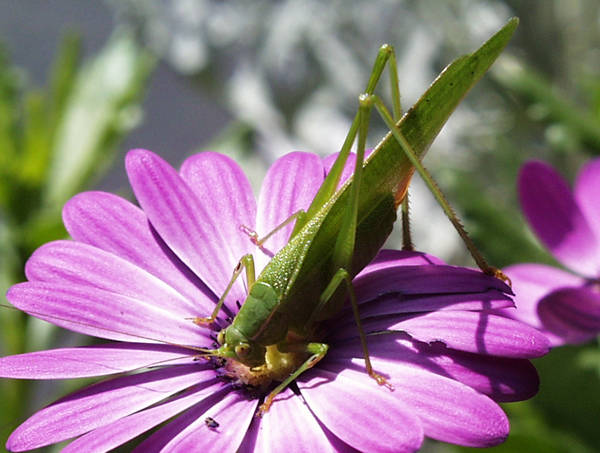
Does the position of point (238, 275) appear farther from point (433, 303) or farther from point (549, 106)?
point (549, 106)

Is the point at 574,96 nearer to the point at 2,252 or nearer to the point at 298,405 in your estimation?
the point at 2,252

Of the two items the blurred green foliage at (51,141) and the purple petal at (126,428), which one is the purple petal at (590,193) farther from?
the blurred green foliage at (51,141)

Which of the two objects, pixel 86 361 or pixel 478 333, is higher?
pixel 86 361

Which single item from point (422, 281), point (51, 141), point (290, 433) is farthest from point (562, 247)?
point (51, 141)

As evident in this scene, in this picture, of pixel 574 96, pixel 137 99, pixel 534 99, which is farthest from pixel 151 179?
pixel 574 96

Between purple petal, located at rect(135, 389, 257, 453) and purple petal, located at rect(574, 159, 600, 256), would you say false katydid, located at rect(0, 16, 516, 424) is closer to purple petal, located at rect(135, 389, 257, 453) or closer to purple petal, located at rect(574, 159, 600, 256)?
purple petal, located at rect(135, 389, 257, 453)

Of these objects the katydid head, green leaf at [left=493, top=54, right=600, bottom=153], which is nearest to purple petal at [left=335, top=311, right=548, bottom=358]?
the katydid head
